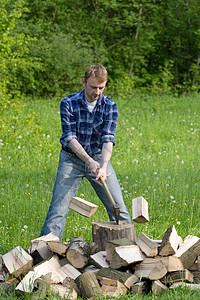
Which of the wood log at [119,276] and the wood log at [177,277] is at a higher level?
the wood log at [177,277]

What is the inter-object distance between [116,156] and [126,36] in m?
12.9

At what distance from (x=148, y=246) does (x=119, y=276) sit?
35 centimetres

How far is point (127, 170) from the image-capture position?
7188 millimetres

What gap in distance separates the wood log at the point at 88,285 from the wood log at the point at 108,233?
0.41 metres

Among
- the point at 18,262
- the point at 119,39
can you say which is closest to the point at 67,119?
the point at 18,262

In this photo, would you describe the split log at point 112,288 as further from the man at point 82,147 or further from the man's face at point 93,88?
the man's face at point 93,88

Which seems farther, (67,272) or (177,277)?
(67,272)

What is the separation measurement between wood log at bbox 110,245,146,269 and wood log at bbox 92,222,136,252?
8.5 inches

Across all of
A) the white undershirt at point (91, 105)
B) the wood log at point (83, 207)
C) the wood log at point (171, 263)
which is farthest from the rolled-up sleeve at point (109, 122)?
the wood log at point (171, 263)

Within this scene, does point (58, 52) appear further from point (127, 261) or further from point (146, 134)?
point (127, 261)

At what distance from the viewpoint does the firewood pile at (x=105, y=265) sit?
326 centimetres

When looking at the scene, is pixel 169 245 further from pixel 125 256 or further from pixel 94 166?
pixel 94 166

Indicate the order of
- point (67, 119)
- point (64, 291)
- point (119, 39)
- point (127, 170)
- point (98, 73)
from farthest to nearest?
1. point (119, 39)
2. point (127, 170)
3. point (67, 119)
4. point (98, 73)
5. point (64, 291)

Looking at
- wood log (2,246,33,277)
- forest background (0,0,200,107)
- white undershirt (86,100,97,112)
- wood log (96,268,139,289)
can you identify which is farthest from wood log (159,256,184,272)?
forest background (0,0,200,107)
